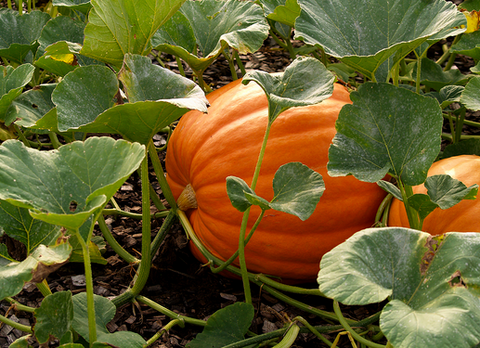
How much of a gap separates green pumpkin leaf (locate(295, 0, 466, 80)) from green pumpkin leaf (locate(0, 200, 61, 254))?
677 mm

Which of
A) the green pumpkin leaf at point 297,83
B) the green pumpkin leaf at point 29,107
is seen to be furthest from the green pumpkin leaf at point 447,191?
the green pumpkin leaf at point 29,107

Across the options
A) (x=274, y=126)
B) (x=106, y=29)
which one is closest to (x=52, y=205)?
(x=106, y=29)

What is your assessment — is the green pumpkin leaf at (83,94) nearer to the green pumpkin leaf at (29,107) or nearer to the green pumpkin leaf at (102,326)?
the green pumpkin leaf at (29,107)

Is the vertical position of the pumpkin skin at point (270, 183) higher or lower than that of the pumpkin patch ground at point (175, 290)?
higher

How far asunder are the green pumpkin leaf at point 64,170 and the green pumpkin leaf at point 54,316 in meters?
0.16

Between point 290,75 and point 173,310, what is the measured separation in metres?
0.66

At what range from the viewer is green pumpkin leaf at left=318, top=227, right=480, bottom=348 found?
2.04ft

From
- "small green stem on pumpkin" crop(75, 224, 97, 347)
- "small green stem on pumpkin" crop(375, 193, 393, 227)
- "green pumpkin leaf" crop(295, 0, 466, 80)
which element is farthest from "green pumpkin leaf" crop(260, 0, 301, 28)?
"small green stem on pumpkin" crop(75, 224, 97, 347)

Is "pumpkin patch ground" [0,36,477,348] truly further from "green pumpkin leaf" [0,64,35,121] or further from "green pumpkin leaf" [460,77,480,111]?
"green pumpkin leaf" [460,77,480,111]

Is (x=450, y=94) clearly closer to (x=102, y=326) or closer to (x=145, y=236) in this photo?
(x=145, y=236)

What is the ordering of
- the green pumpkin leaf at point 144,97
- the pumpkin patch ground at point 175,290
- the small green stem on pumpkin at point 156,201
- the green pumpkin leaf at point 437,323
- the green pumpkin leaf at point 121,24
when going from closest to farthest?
the green pumpkin leaf at point 437,323
the green pumpkin leaf at point 144,97
the green pumpkin leaf at point 121,24
the pumpkin patch ground at point 175,290
the small green stem on pumpkin at point 156,201

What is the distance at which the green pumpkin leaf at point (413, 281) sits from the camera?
24.5 inches

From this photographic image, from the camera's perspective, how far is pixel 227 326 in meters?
1.04

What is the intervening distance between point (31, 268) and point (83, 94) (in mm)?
428
